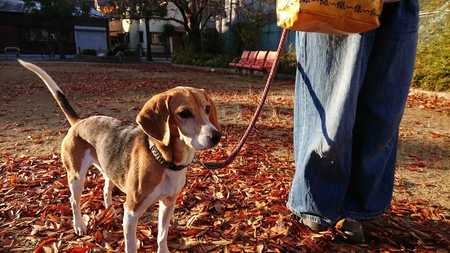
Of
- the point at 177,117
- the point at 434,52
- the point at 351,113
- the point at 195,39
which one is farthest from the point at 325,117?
the point at 195,39

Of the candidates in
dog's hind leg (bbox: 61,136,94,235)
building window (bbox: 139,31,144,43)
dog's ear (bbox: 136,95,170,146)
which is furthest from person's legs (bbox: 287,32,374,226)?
building window (bbox: 139,31,144,43)

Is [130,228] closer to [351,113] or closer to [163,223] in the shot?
[163,223]

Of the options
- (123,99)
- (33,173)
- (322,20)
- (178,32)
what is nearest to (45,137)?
(33,173)

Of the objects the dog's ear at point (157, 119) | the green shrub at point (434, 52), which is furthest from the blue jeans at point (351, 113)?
the green shrub at point (434, 52)

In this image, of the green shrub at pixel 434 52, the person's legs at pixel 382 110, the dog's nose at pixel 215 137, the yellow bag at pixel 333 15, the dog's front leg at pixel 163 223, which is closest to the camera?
the yellow bag at pixel 333 15

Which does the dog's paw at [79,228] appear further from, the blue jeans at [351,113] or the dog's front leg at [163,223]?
the blue jeans at [351,113]

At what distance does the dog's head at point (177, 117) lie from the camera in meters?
2.34

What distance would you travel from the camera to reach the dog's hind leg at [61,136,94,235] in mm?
3010

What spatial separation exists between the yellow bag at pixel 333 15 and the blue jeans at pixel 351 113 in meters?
0.42

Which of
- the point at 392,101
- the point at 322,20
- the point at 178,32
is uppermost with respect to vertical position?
the point at 178,32

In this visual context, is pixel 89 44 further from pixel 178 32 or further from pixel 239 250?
pixel 239 250

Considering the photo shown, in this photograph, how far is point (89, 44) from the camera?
43969 mm

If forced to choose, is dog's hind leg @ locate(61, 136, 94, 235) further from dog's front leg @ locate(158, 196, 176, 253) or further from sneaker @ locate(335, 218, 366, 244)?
sneaker @ locate(335, 218, 366, 244)

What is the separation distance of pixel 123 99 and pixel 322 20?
357 inches
